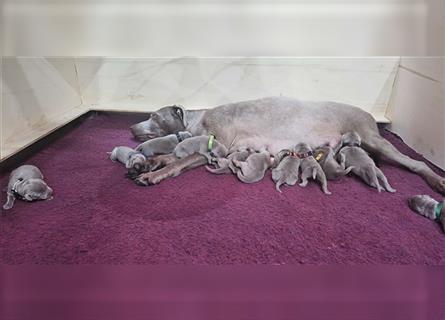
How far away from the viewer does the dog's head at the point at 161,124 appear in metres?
2.67

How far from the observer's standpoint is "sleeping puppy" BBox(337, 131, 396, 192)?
7.05 feet

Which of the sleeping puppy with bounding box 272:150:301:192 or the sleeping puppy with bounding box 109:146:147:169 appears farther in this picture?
the sleeping puppy with bounding box 109:146:147:169

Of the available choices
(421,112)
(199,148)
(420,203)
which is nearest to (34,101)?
(199,148)

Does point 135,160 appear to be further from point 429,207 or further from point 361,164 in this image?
point 429,207

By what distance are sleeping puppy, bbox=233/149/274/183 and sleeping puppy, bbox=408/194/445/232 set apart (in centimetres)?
84

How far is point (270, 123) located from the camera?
2725mm

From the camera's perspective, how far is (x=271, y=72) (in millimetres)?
2008

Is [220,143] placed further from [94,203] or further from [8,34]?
[8,34]

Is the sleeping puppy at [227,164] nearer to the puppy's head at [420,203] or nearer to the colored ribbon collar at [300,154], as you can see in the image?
the colored ribbon collar at [300,154]

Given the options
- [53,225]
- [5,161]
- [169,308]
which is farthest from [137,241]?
[5,161]

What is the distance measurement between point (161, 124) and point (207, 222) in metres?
1.20

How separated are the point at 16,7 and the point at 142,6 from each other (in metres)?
0.39

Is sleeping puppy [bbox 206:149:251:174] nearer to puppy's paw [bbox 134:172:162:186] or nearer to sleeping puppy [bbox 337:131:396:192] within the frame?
puppy's paw [bbox 134:172:162:186]

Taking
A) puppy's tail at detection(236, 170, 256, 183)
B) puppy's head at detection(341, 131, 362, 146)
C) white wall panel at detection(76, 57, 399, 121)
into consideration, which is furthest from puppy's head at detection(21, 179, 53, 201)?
puppy's head at detection(341, 131, 362, 146)
